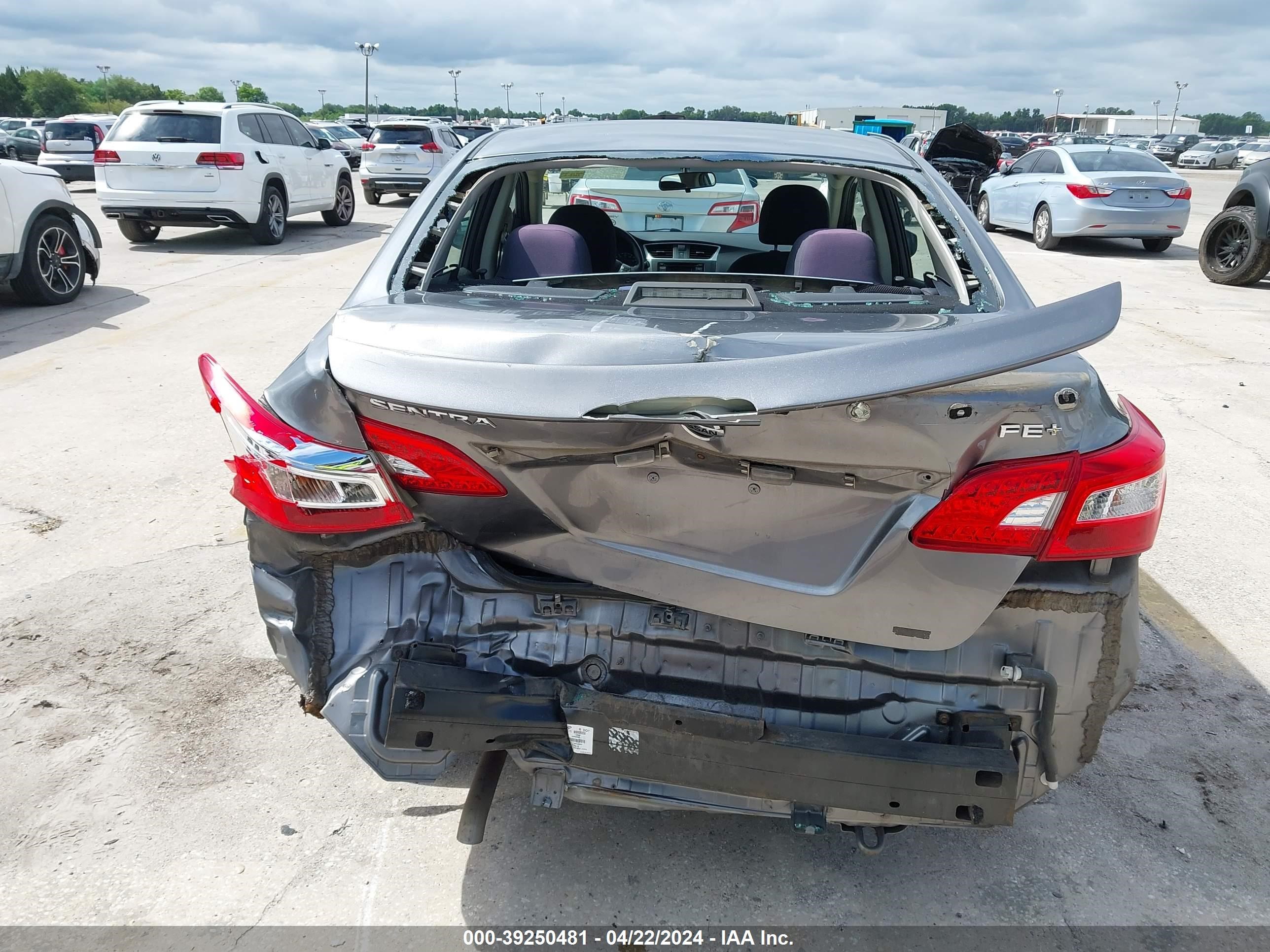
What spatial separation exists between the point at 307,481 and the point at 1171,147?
196ft

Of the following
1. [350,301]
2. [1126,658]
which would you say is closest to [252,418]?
[350,301]

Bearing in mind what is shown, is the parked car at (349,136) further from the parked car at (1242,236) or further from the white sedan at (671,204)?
the white sedan at (671,204)

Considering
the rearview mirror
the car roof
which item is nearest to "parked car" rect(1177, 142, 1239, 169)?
the rearview mirror

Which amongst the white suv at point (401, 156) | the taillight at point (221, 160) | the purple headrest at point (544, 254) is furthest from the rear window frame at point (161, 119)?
the purple headrest at point (544, 254)

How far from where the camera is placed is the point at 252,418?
210 cm

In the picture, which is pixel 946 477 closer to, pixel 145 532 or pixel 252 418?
pixel 252 418

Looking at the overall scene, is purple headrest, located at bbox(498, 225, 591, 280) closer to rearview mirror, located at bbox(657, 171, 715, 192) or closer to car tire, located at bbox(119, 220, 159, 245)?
rearview mirror, located at bbox(657, 171, 715, 192)

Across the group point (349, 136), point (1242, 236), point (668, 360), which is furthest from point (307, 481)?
point (349, 136)

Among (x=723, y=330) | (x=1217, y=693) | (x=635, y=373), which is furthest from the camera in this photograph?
(x=1217, y=693)

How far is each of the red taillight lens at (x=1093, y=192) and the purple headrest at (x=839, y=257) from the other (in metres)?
12.0

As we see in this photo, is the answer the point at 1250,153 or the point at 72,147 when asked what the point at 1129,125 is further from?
the point at 72,147

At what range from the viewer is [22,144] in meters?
29.0

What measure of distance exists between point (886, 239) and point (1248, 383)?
4.77 metres

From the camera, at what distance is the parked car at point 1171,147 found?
49281mm
